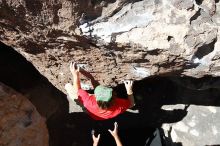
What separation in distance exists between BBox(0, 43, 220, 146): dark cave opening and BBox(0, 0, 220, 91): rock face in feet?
3.23

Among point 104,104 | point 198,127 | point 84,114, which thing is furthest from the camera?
point 84,114

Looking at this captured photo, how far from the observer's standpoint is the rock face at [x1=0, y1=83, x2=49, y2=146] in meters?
3.11

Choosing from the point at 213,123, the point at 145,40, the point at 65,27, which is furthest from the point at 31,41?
the point at 213,123

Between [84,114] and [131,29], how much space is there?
5.44ft

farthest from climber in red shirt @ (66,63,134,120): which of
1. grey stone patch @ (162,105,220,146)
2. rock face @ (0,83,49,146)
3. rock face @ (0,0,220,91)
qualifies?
grey stone patch @ (162,105,220,146)

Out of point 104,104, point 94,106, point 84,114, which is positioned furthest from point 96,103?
point 84,114

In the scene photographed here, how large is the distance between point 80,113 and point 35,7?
1.78 metres

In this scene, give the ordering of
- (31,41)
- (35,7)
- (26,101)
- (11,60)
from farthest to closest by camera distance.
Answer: (11,60) < (26,101) < (31,41) < (35,7)

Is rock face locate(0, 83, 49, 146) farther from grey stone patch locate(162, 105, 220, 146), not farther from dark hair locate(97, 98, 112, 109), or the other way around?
grey stone patch locate(162, 105, 220, 146)

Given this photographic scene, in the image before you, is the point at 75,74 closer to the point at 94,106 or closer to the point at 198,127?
the point at 94,106

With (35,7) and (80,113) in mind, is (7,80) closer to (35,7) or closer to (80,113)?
(80,113)

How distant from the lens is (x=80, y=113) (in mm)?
3996

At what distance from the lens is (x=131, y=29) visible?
257cm

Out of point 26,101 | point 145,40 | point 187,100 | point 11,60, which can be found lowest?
point 187,100
